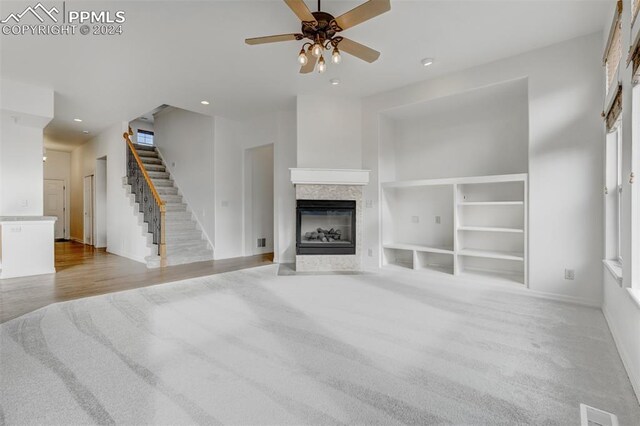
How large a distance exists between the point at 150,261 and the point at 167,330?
3.23 metres

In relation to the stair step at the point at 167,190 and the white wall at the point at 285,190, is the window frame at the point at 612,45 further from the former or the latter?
the stair step at the point at 167,190

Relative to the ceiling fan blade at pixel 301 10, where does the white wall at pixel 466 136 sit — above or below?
below

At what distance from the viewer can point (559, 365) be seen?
199cm

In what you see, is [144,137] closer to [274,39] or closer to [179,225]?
[179,225]

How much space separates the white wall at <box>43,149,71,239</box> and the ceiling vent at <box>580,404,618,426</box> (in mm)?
12314

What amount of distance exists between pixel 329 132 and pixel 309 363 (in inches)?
159

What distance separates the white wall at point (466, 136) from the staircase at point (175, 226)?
14.1ft

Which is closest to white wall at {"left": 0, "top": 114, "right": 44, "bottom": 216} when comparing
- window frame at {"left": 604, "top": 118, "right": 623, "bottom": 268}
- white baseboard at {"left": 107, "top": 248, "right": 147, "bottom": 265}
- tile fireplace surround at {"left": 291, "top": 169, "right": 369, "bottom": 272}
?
white baseboard at {"left": 107, "top": 248, "right": 147, "bottom": 265}

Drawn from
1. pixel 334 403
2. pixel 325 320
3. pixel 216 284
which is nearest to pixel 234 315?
pixel 325 320

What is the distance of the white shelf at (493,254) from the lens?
385 centimetres

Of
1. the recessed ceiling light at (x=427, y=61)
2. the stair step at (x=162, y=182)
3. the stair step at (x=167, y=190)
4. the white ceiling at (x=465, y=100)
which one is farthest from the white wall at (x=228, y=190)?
the recessed ceiling light at (x=427, y=61)

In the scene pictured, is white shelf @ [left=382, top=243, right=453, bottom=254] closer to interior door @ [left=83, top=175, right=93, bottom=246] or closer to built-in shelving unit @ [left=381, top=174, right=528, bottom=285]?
built-in shelving unit @ [left=381, top=174, right=528, bottom=285]

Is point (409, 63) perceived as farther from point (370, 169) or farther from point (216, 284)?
point (216, 284)

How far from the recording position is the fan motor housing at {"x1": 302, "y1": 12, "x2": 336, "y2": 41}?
2.61 metres
